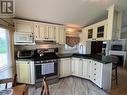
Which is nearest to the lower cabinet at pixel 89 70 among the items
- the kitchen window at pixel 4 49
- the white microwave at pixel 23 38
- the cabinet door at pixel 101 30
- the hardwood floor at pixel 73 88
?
the hardwood floor at pixel 73 88

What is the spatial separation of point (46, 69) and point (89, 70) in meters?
1.53

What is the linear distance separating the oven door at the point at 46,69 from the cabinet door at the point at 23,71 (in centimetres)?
29

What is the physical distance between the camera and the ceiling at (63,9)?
2801mm

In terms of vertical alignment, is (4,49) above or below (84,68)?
above

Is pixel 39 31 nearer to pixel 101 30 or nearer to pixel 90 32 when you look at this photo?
pixel 90 32

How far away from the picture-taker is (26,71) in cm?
321

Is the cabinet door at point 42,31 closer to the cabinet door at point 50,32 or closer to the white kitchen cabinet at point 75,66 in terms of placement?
the cabinet door at point 50,32

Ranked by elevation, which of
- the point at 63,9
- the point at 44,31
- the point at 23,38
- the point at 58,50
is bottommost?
the point at 58,50

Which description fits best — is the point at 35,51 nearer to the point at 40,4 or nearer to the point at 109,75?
the point at 40,4

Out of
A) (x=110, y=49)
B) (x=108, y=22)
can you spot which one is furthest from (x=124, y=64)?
(x=108, y=22)

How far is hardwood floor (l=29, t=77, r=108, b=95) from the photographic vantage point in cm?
286

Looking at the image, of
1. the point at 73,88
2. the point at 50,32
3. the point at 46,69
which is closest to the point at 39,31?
the point at 50,32

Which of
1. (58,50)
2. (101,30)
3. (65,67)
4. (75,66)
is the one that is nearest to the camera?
(101,30)

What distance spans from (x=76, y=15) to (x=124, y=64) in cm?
460
